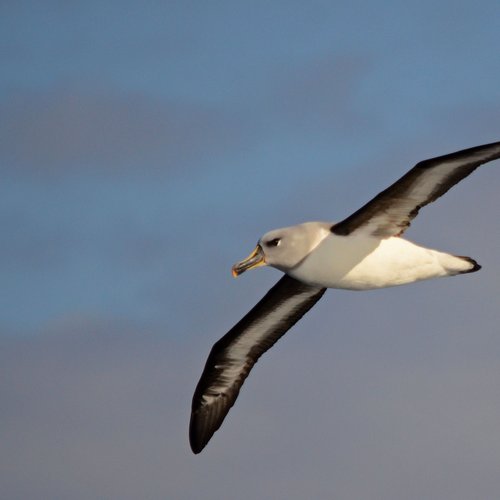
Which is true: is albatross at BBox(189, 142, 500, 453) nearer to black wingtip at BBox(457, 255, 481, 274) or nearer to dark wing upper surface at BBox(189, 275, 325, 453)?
black wingtip at BBox(457, 255, 481, 274)

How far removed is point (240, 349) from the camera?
59.4ft

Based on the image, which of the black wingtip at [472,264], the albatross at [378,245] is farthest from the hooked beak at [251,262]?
the black wingtip at [472,264]

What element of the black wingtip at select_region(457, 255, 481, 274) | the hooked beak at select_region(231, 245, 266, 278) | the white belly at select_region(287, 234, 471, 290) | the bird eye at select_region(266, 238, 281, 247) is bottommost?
the black wingtip at select_region(457, 255, 481, 274)

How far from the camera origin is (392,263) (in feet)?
50.4

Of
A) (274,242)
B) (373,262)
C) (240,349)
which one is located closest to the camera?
(373,262)

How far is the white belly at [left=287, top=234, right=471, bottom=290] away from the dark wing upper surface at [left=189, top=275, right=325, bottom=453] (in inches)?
71.3

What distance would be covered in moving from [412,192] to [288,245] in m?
1.90

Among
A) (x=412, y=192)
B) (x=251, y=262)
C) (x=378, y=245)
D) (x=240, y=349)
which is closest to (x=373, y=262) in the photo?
(x=378, y=245)

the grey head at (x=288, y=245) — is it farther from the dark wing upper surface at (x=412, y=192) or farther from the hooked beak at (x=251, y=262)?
the dark wing upper surface at (x=412, y=192)

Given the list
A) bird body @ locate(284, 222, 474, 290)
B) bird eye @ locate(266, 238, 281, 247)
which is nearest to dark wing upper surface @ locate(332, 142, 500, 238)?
bird body @ locate(284, 222, 474, 290)

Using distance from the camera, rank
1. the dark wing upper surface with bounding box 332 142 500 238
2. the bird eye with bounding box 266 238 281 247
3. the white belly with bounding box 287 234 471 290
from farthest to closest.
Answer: the bird eye with bounding box 266 238 281 247 < the white belly with bounding box 287 234 471 290 < the dark wing upper surface with bounding box 332 142 500 238

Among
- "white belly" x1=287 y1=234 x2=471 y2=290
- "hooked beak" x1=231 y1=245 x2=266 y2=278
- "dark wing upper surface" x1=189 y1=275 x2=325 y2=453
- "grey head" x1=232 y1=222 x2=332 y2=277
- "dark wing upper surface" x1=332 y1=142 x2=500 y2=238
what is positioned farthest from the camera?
"dark wing upper surface" x1=189 y1=275 x2=325 y2=453

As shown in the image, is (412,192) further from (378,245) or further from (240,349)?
(240,349)

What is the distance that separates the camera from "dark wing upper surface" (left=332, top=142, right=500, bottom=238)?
14.5 metres
